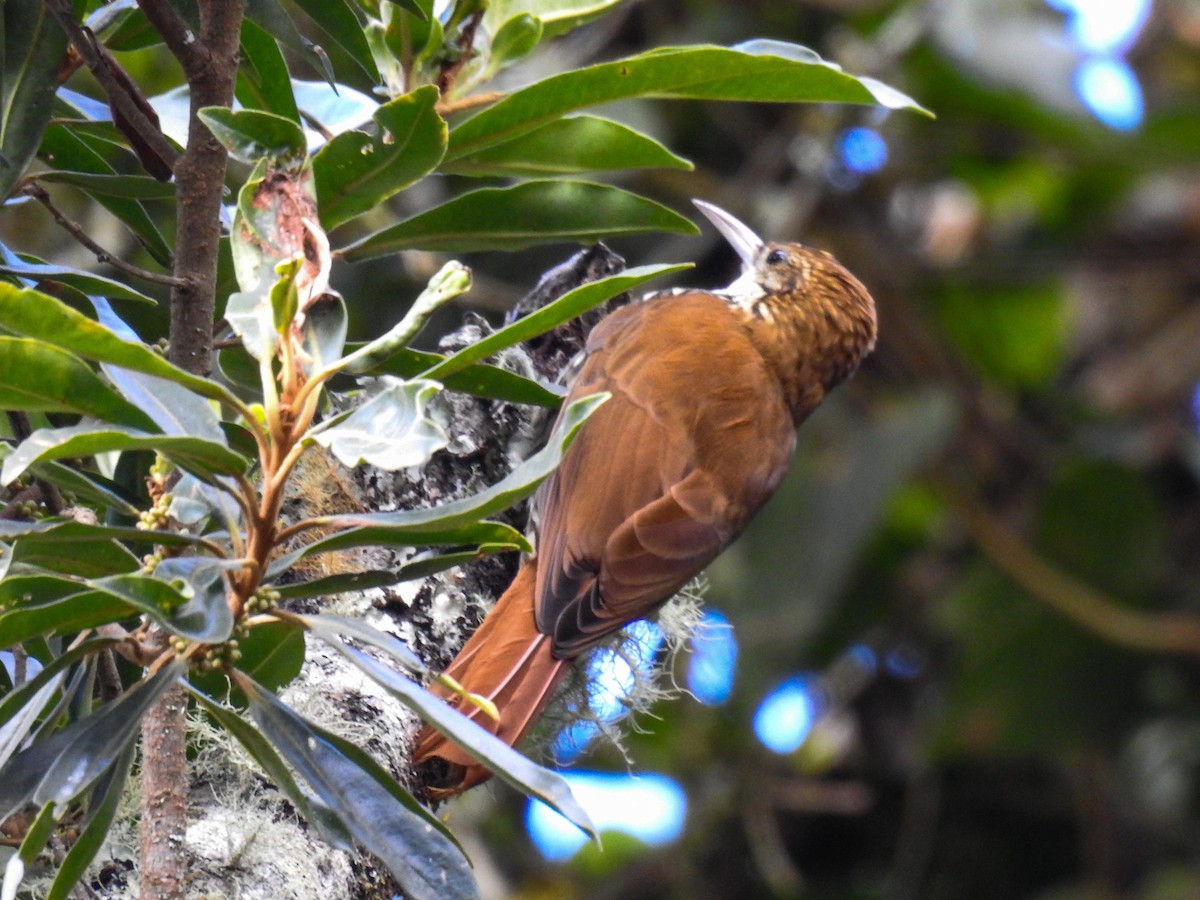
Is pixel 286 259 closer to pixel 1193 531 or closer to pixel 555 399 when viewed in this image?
pixel 555 399

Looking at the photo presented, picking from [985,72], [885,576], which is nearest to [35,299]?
[985,72]

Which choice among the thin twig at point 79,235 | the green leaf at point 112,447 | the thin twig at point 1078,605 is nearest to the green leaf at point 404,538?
the green leaf at point 112,447

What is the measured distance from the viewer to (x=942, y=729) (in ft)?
19.2

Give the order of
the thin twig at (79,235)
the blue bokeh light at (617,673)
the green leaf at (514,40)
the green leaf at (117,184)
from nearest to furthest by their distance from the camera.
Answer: the thin twig at (79,235)
the green leaf at (117,184)
the green leaf at (514,40)
the blue bokeh light at (617,673)

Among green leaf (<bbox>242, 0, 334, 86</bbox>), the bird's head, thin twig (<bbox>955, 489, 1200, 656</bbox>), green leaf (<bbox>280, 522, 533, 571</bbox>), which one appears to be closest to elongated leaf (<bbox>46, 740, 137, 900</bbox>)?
green leaf (<bbox>280, 522, 533, 571</bbox>)

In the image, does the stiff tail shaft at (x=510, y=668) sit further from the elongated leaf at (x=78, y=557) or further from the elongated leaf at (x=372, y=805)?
the elongated leaf at (x=78, y=557)

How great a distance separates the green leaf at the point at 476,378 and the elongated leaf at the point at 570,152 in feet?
0.96

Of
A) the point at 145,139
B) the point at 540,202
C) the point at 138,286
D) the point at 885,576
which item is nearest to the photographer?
the point at 145,139

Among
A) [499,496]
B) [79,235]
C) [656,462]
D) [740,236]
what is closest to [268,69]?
[79,235]

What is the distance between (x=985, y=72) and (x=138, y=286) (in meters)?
4.34

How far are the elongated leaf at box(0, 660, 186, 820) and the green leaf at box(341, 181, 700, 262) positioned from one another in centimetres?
67

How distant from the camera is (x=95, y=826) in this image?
1393 millimetres

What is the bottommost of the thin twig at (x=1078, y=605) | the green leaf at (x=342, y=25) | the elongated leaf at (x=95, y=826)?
the elongated leaf at (x=95, y=826)

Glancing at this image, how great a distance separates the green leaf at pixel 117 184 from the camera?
70.1 inches
